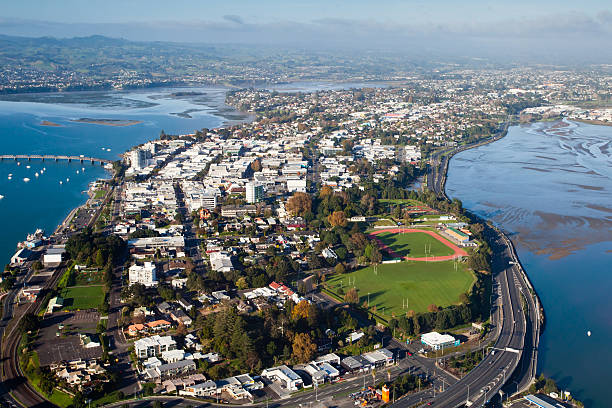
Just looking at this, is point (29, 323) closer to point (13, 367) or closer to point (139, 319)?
point (13, 367)

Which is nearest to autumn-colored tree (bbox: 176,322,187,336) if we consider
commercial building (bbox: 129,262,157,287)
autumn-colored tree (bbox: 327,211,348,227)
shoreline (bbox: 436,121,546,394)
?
commercial building (bbox: 129,262,157,287)

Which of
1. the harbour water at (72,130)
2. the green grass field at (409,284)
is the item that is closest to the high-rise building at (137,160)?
the harbour water at (72,130)

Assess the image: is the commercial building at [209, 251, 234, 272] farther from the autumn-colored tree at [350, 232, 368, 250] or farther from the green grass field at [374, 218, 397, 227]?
the green grass field at [374, 218, 397, 227]

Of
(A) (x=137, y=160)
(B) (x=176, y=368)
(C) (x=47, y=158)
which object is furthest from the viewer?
(C) (x=47, y=158)

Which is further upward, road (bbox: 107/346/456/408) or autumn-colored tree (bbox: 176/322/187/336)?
autumn-colored tree (bbox: 176/322/187/336)

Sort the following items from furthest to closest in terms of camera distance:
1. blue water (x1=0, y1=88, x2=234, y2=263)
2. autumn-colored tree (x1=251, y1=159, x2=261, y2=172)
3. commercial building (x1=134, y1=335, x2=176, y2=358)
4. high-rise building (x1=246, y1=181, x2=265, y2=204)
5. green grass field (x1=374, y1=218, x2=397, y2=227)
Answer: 1. autumn-colored tree (x1=251, y1=159, x2=261, y2=172)
2. high-rise building (x1=246, y1=181, x2=265, y2=204)
3. blue water (x1=0, y1=88, x2=234, y2=263)
4. green grass field (x1=374, y1=218, x2=397, y2=227)
5. commercial building (x1=134, y1=335, x2=176, y2=358)

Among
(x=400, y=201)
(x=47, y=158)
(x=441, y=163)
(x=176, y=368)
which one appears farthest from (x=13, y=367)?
(x=441, y=163)
